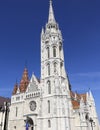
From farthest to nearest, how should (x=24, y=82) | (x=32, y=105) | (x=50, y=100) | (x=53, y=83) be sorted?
(x=24, y=82) → (x=32, y=105) → (x=53, y=83) → (x=50, y=100)

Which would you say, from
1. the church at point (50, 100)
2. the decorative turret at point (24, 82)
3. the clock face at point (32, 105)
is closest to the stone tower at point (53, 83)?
the church at point (50, 100)

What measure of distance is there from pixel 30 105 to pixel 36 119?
14.4 feet

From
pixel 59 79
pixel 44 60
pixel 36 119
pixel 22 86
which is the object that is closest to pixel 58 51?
pixel 44 60

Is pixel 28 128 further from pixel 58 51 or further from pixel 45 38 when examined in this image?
pixel 45 38

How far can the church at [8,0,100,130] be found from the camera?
4109 cm

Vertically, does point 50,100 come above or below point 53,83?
below

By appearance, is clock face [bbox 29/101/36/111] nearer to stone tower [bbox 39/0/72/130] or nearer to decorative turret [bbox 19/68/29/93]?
stone tower [bbox 39/0/72/130]

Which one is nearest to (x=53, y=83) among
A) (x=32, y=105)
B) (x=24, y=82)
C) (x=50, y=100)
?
(x=50, y=100)

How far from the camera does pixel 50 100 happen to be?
42.5 meters

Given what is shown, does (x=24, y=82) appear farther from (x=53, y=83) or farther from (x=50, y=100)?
(x=50, y=100)

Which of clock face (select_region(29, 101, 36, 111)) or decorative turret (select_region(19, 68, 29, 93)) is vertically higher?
decorative turret (select_region(19, 68, 29, 93))

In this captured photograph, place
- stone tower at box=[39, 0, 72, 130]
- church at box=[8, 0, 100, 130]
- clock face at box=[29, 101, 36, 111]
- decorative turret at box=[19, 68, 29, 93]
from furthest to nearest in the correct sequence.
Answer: decorative turret at box=[19, 68, 29, 93] → clock face at box=[29, 101, 36, 111] → church at box=[8, 0, 100, 130] → stone tower at box=[39, 0, 72, 130]

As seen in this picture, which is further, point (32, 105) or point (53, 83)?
point (32, 105)

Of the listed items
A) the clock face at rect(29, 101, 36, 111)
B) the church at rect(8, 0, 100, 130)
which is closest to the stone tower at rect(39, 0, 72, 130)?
the church at rect(8, 0, 100, 130)
